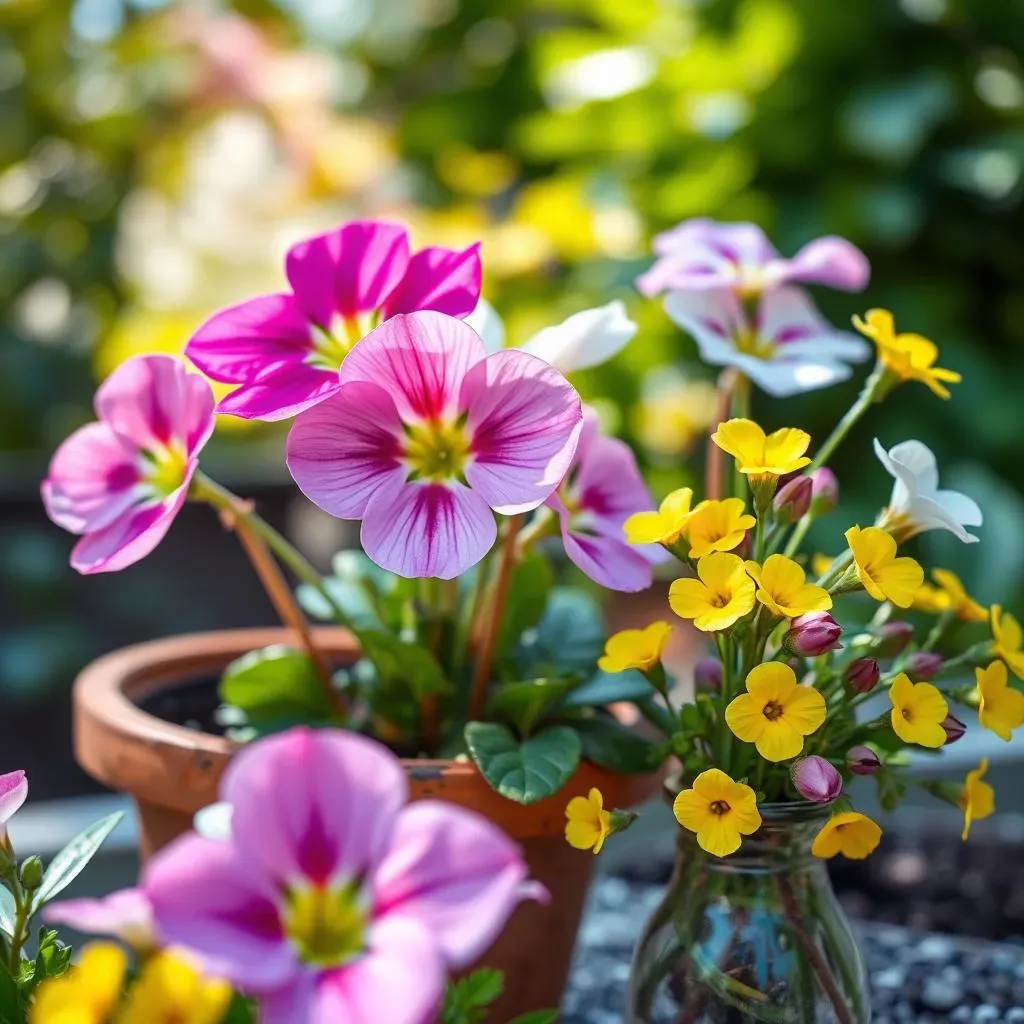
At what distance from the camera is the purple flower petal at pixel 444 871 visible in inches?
14.3

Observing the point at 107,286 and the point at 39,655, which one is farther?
the point at 107,286

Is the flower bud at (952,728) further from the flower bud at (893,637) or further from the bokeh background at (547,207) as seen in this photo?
the bokeh background at (547,207)

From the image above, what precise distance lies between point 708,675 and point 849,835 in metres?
0.10

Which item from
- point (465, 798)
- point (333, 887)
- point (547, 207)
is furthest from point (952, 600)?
point (547, 207)

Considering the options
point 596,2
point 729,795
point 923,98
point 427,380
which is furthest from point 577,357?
point 596,2

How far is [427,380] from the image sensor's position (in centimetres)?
52

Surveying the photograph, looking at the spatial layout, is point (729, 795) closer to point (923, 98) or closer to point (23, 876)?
point (23, 876)

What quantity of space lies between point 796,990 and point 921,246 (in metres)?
1.31

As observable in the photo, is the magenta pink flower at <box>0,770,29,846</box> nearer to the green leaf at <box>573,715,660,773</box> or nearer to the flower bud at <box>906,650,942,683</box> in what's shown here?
the green leaf at <box>573,715,660,773</box>

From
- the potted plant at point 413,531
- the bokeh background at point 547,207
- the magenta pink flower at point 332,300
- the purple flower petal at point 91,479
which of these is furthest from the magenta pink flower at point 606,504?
the bokeh background at point 547,207

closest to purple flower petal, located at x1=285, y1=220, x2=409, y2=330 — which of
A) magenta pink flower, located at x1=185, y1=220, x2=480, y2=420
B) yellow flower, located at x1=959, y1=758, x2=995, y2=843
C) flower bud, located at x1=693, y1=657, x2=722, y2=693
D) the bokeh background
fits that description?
magenta pink flower, located at x1=185, y1=220, x2=480, y2=420

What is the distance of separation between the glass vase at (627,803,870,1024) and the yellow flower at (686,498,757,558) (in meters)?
0.13

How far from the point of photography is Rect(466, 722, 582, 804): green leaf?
0.56m

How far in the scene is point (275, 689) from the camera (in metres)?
0.69
